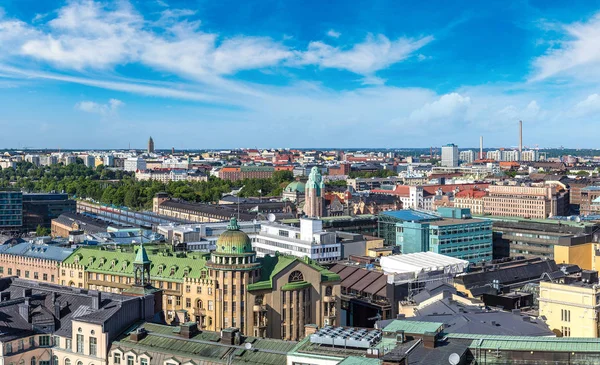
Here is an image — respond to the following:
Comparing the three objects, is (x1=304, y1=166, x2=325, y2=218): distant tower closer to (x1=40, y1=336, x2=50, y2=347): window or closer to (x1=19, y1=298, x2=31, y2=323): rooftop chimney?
(x1=19, y1=298, x2=31, y2=323): rooftop chimney

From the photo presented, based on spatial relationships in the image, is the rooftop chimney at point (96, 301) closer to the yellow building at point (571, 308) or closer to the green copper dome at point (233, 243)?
the green copper dome at point (233, 243)

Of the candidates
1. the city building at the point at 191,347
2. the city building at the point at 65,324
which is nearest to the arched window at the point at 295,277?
the city building at the point at 65,324

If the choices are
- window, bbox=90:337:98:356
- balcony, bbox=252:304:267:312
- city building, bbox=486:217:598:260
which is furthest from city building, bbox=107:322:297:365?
city building, bbox=486:217:598:260

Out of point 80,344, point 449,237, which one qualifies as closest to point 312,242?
point 449,237

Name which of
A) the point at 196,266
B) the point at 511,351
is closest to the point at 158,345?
the point at 511,351

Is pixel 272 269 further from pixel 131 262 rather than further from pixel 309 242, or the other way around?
Answer: pixel 309 242

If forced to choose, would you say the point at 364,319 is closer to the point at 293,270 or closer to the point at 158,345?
the point at 293,270
